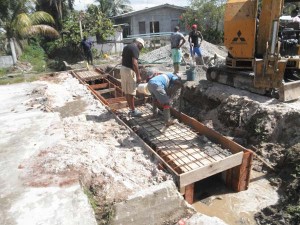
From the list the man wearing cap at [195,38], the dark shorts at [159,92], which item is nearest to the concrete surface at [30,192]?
the dark shorts at [159,92]

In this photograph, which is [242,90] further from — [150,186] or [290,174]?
[150,186]

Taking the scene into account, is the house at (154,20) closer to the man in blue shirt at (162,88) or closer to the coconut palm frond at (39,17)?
the coconut palm frond at (39,17)

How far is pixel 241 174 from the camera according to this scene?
472 centimetres

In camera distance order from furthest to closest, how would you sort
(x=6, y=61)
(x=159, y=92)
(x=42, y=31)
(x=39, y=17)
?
(x=42, y=31)
(x=39, y=17)
(x=6, y=61)
(x=159, y=92)

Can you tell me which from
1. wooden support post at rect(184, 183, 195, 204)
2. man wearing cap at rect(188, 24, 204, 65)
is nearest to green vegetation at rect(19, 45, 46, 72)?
man wearing cap at rect(188, 24, 204, 65)

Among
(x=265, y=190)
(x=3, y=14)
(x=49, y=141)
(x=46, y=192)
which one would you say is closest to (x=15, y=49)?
(x=3, y=14)

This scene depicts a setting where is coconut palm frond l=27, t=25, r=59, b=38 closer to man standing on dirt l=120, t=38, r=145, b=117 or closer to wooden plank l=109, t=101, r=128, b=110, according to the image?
wooden plank l=109, t=101, r=128, b=110

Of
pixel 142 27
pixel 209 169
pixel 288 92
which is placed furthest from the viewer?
pixel 142 27

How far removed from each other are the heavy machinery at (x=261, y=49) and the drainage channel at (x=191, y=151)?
213 cm

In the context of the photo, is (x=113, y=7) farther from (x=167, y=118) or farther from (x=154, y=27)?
A: (x=167, y=118)

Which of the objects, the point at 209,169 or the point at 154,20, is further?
the point at 154,20

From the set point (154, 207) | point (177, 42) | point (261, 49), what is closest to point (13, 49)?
point (177, 42)

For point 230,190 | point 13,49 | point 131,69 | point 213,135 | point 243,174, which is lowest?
point 230,190

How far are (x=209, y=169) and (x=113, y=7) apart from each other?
27322 millimetres
